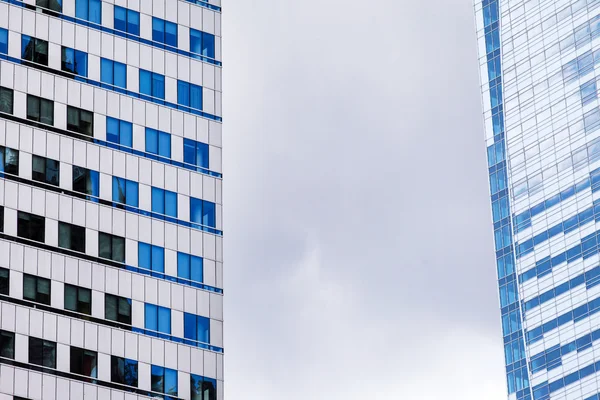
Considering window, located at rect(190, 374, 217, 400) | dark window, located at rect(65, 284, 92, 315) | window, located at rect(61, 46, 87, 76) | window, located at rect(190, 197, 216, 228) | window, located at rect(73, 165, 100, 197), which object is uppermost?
window, located at rect(61, 46, 87, 76)

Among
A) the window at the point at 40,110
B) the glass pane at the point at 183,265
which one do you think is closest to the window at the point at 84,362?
the glass pane at the point at 183,265

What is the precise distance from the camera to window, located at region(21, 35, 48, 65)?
124562 millimetres

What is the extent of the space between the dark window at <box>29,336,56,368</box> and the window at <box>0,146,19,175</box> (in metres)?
12.2

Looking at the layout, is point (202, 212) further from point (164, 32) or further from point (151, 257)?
point (164, 32)

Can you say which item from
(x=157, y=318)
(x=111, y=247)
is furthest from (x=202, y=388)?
(x=111, y=247)

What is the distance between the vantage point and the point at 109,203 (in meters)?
124

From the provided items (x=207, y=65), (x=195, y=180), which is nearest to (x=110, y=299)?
(x=195, y=180)

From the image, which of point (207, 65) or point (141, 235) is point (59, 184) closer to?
point (141, 235)

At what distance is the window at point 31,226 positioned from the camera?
11925cm

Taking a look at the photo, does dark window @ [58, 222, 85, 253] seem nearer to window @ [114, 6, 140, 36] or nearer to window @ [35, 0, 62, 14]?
window @ [35, 0, 62, 14]

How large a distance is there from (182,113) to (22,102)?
13.1m

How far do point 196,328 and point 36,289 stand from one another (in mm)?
12556

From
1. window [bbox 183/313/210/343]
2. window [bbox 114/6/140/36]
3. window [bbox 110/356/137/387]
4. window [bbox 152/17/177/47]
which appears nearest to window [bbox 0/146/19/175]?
window [bbox 114/6/140/36]

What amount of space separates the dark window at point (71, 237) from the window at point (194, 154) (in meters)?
11.6
